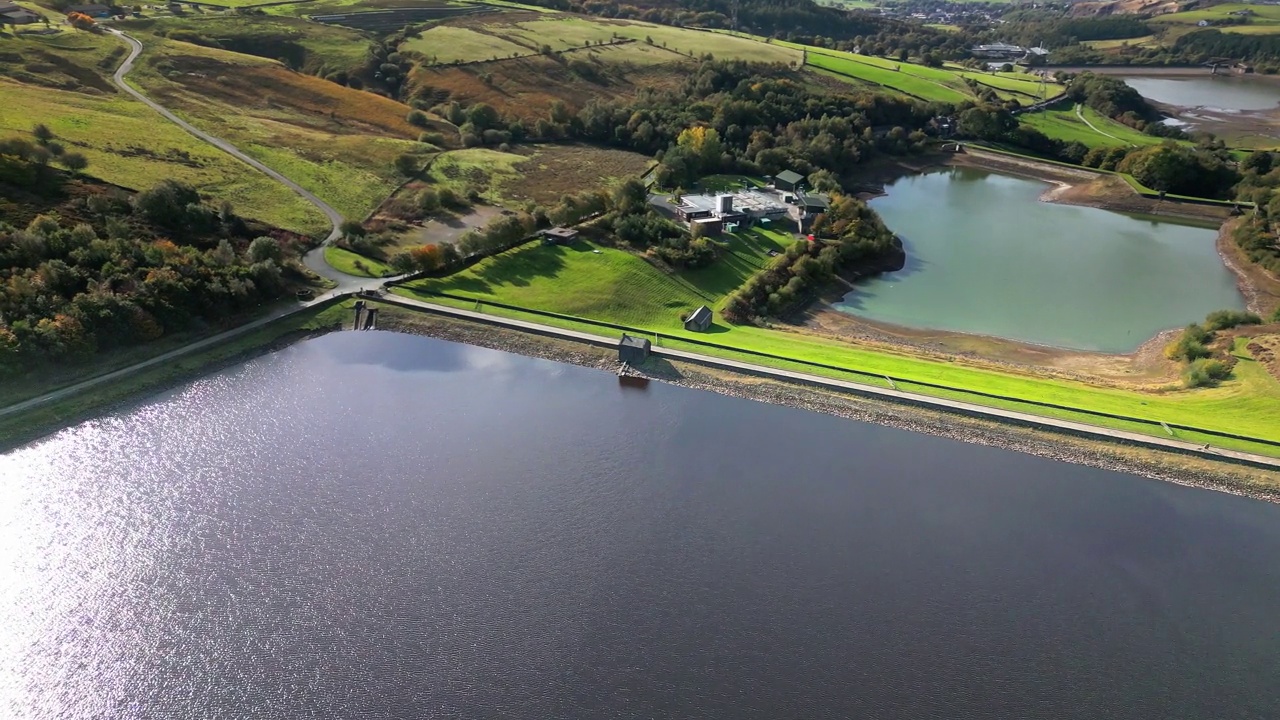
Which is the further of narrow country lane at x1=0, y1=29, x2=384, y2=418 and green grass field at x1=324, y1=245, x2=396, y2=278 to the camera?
green grass field at x1=324, y1=245, x2=396, y2=278

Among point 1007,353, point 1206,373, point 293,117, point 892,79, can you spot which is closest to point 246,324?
point 293,117

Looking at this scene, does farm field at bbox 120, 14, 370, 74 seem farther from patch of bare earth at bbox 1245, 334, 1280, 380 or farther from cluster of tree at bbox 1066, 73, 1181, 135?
cluster of tree at bbox 1066, 73, 1181, 135

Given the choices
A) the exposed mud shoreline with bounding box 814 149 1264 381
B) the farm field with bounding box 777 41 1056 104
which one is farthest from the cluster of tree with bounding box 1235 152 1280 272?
the farm field with bounding box 777 41 1056 104

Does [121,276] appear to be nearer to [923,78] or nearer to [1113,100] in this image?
[923,78]

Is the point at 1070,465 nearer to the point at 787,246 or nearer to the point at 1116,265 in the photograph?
the point at 787,246

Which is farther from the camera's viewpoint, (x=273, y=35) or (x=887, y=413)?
(x=273, y=35)

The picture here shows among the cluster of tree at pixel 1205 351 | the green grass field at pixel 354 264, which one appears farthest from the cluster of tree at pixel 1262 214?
the green grass field at pixel 354 264

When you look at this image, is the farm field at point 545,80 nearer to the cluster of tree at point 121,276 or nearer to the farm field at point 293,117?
the farm field at point 293,117
